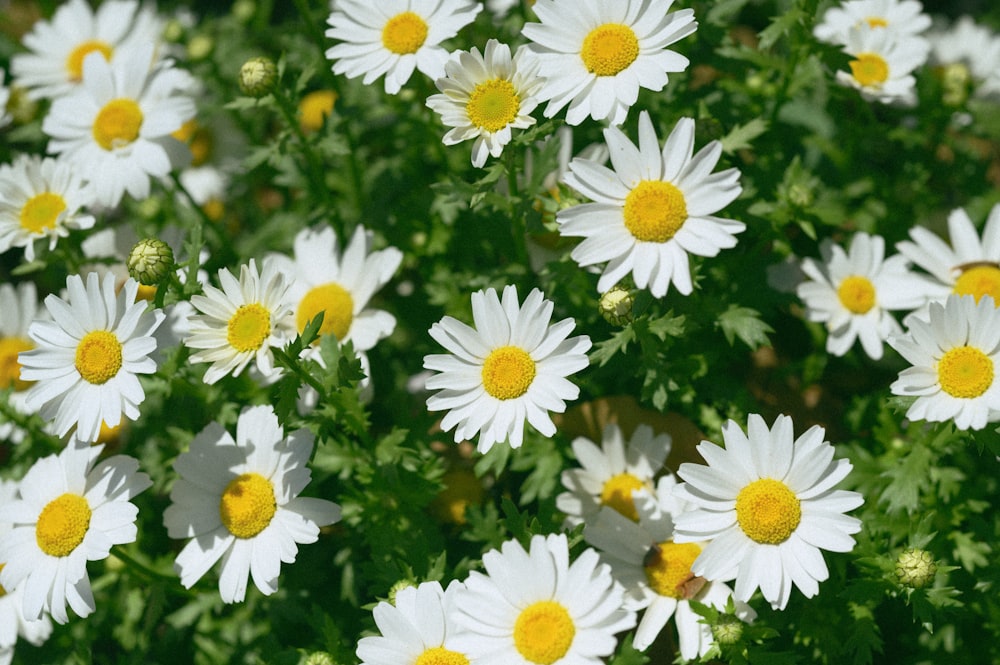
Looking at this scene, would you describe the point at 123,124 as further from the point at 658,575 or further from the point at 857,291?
the point at 857,291

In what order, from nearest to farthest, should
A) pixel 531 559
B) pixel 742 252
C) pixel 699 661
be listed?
1. pixel 531 559
2. pixel 699 661
3. pixel 742 252

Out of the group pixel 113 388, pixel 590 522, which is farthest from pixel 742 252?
pixel 113 388

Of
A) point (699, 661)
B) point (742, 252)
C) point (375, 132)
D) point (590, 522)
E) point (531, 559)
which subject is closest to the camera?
point (531, 559)

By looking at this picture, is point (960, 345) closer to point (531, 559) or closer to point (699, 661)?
point (699, 661)

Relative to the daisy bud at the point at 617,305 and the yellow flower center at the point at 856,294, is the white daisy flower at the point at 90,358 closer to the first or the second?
the daisy bud at the point at 617,305

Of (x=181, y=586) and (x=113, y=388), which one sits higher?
(x=113, y=388)

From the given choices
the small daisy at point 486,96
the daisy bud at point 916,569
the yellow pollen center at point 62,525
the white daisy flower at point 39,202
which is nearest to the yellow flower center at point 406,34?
the small daisy at point 486,96

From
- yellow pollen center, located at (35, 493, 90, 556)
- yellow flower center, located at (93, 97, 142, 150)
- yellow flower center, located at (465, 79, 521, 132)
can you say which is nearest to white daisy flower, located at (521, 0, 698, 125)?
yellow flower center, located at (465, 79, 521, 132)
